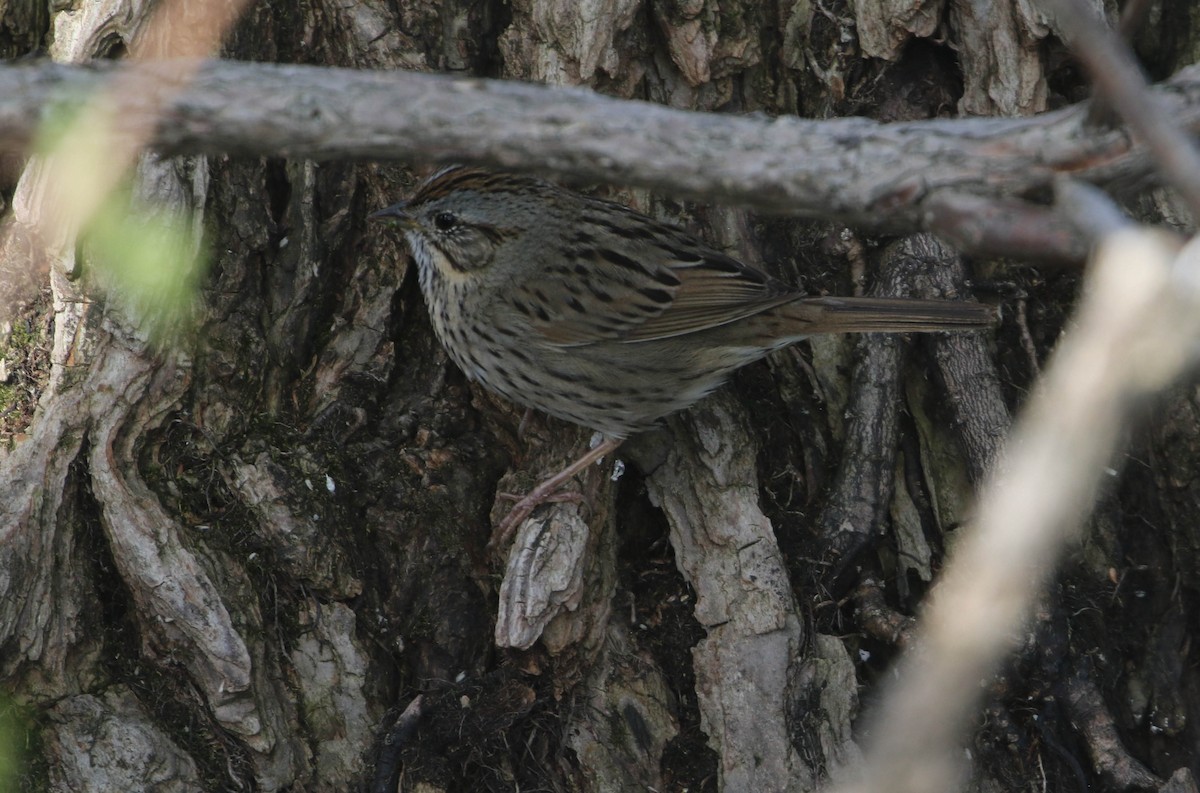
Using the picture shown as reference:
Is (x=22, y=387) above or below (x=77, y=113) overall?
below

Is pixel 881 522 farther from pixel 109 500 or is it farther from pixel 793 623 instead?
pixel 109 500

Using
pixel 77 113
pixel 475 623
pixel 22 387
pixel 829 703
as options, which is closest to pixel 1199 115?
pixel 829 703

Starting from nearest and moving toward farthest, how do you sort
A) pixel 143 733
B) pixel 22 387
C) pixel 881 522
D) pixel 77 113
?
pixel 77 113 < pixel 143 733 < pixel 22 387 < pixel 881 522

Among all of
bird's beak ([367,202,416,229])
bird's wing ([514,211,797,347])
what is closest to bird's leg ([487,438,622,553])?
bird's wing ([514,211,797,347])

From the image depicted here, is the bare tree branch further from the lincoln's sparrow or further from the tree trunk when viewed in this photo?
the lincoln's sparrow

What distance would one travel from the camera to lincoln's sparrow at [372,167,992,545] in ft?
14.3

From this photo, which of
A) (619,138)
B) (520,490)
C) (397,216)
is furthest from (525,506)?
(619,138)

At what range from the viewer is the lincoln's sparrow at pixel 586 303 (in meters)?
4.37

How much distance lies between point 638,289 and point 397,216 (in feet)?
3.14

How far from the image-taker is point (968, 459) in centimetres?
404

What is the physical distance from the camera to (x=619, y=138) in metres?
2.41

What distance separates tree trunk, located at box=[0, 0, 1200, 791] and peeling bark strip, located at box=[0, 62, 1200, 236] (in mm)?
1624

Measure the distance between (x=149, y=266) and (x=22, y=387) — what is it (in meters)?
0.55

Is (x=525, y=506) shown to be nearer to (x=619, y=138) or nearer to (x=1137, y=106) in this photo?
(x=619, y=138)
